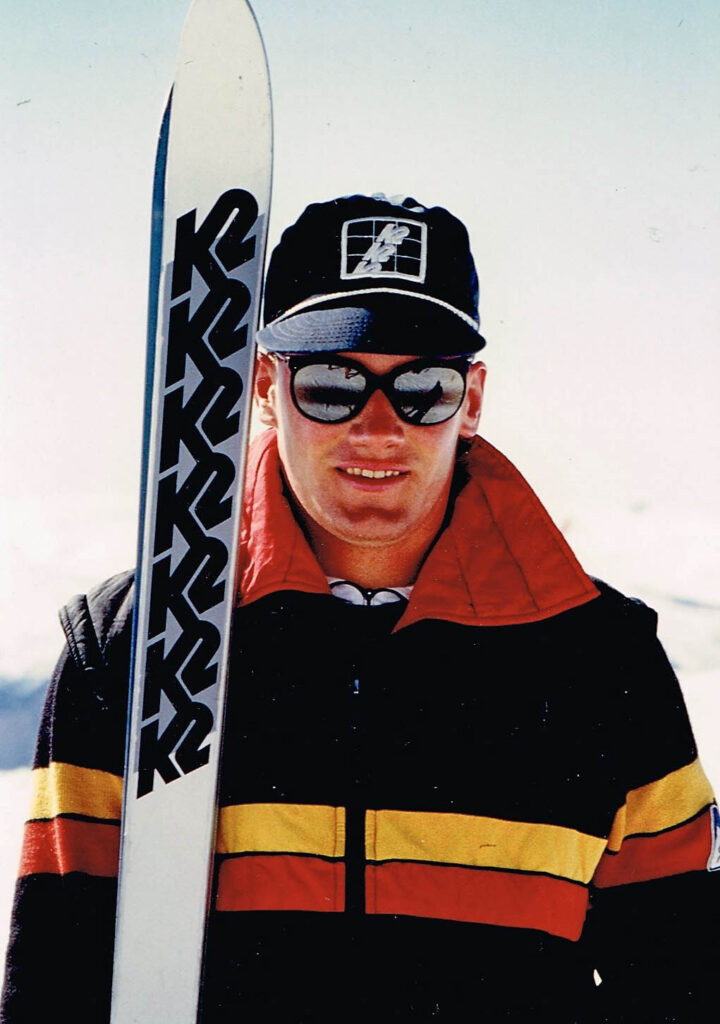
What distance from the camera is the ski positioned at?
1.58 metres

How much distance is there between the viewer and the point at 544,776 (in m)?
1.55

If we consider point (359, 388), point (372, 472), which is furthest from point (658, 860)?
point (359, 388)

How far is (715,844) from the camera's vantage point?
5.39 ft

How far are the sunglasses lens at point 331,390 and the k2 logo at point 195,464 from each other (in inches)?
7.7

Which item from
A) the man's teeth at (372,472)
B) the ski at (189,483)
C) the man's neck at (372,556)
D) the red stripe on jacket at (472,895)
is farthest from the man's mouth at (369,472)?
the red stripe on jacket at (472,895)

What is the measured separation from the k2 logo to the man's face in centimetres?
14

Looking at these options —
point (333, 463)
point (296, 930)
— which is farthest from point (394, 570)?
point (296, 930)

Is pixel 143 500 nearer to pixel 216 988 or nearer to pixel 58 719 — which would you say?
pixel 58 719

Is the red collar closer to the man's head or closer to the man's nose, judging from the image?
the man's head

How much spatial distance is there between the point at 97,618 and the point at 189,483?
30 centimetres

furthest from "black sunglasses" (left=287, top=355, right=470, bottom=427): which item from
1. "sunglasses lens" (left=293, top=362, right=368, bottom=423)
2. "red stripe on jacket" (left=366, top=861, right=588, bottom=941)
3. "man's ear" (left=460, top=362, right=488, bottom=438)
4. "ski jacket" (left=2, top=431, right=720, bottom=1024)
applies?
"red stripe on jacket" (left=366, top=861, right=588, bottom=941)

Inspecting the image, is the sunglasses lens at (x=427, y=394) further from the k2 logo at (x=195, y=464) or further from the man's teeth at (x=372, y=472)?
the k2 logo at (x=195, y=464)

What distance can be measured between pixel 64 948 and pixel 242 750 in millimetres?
440

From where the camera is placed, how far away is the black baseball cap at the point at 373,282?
60.8 inches
